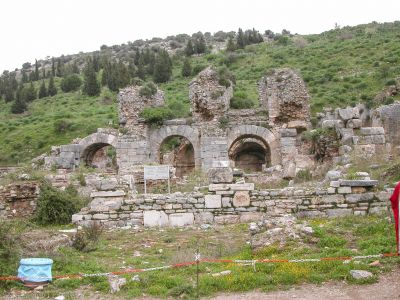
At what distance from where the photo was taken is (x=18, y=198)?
14.3 m

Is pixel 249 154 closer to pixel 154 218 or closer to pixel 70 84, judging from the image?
pixel 154 218

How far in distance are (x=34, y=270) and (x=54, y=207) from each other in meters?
5.76

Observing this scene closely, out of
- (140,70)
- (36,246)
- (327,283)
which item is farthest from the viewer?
(140,70)

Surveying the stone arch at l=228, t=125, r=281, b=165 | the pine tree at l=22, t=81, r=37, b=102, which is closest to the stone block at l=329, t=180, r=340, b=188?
the stone arch at l=228, t=125, r=281, b=165

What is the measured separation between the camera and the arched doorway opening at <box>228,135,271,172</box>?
28.0 m

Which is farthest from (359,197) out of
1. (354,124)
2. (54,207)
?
(354,124)

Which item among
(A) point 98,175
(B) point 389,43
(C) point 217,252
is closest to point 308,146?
(A) point 98,175

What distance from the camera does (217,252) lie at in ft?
29.4

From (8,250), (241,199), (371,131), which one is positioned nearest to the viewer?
(8,250)

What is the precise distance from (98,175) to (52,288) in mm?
11132

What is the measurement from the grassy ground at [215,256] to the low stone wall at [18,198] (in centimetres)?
406

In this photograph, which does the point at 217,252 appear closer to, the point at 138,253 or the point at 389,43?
the point at 138,253

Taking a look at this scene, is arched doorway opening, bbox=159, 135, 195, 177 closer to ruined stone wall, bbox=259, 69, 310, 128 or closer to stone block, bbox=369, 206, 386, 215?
ruined stone wall, bbox=259, 69, 310, 128

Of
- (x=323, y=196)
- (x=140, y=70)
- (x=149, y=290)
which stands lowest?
(x=149, y=290)
